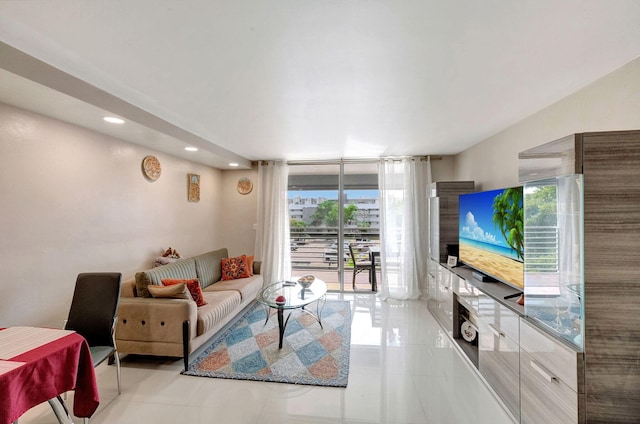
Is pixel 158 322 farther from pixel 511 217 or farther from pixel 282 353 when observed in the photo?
pixel 511 217

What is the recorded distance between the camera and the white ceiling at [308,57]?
1211mm

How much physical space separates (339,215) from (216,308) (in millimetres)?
2669

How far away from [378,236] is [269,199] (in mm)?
2136

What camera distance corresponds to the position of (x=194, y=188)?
4262 mm

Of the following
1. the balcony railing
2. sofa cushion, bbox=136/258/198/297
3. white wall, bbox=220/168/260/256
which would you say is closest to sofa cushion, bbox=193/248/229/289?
sofa cushion, bbox=136/258/198/297

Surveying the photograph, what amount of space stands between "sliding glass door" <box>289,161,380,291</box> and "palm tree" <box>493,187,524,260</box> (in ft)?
7.74

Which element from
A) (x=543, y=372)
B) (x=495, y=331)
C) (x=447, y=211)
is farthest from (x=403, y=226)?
(x=543, y=372)

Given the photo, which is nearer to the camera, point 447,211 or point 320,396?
point 320,396

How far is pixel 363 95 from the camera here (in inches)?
81.9

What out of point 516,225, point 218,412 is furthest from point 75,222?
point 516,225

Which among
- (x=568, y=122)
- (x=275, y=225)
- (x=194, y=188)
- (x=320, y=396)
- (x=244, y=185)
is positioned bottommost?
(x=320, y=396)

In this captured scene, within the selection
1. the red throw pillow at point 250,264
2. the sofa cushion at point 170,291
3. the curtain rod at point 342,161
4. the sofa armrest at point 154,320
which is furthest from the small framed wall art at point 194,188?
the sofa armrest at point 154,320

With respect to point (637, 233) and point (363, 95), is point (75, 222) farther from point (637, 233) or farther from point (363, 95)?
point (637, 233)

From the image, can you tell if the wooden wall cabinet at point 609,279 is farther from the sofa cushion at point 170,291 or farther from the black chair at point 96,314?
the black chair at point 96,314
